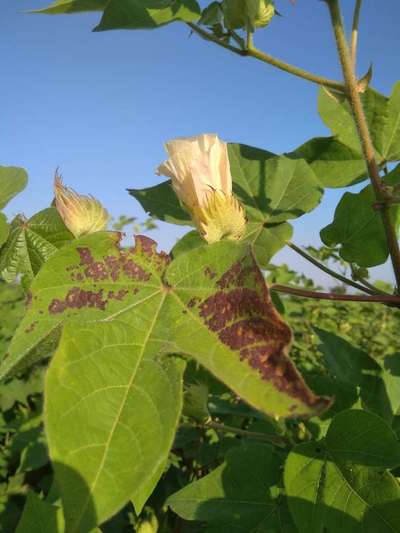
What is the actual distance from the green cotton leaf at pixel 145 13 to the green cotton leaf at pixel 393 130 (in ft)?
1.48

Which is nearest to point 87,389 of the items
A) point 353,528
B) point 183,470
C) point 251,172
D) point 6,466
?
point 353,528

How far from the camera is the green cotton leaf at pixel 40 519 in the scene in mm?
906

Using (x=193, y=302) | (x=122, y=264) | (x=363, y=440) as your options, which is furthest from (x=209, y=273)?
→ (x=363, y=440)

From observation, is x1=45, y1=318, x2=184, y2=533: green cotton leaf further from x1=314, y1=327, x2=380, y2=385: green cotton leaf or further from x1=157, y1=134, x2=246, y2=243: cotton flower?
x1=314, y1=327, x2=380, y2=385: green cotton leaf

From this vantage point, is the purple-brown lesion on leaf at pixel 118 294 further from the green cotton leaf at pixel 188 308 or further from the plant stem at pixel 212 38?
the plant stem at pixel 212 38

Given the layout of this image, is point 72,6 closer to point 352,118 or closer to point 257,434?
point 352,118

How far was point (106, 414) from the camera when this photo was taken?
1.55ft

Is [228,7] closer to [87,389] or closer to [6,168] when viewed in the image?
[6,168]

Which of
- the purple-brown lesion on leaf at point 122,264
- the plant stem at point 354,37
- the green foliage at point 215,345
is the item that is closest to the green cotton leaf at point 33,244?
the green foliage at point 215,345

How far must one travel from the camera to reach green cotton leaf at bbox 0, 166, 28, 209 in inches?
42.1

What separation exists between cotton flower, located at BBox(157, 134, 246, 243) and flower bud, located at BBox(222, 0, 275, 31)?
0.32m

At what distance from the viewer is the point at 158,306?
63 centimetres

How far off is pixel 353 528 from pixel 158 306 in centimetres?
47

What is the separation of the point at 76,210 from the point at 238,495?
61 centimetres
